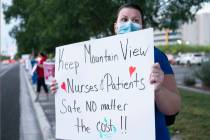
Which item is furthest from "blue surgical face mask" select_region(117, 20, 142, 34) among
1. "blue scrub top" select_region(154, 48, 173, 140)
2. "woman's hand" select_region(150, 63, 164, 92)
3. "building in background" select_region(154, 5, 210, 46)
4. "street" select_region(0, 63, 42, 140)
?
"building in background" select_region(154, 5, 210, 46)

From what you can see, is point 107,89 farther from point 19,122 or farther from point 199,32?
point 199,32

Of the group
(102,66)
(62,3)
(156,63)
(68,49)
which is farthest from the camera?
(62,3)

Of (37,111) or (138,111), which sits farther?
(37,111)

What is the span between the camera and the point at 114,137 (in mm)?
3332

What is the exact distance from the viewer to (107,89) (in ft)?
11.3

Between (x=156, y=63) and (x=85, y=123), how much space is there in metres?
0.86

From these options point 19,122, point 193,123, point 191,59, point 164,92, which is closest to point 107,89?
point 164,92

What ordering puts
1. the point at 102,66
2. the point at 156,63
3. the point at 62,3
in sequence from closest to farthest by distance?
the point at 156,63 < the point at 102,66 < the point at 62,3

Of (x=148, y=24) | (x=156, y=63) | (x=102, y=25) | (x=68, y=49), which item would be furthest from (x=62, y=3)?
(x=156, y=63)

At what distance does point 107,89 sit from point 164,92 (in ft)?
1.94

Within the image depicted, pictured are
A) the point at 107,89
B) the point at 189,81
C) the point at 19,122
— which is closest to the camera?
the point at 107,89

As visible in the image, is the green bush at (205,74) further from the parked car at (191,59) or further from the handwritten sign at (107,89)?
the parked car at (191,59)

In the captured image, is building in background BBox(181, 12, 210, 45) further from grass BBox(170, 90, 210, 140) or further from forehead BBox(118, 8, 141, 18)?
forehead BBox(118, 8, 141, 18)

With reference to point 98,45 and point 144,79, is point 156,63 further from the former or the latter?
point 98,45
